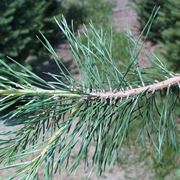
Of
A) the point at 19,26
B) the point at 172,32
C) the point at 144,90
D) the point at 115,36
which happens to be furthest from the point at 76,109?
the point at 115,36

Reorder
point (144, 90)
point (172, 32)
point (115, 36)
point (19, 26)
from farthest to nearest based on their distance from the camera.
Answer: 1. point (115, 36)
2. point (19, 26)
3. point (172, 32)
4. point (144, 90)

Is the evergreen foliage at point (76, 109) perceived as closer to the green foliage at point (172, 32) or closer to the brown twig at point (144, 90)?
the brown twig at point (144, 90)

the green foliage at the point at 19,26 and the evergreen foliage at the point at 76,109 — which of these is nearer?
the evergreen foliage at the point at 76,109

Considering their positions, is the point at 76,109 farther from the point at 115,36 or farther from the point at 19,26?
the point at 115,36

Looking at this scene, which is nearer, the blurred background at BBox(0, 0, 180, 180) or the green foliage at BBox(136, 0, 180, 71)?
the blurred background at BBox(0, 0, 180, 180)

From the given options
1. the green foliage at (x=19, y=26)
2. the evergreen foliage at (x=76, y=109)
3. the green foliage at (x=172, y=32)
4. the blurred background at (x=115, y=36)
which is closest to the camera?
the evergreen foliage at (x=76, y=109)

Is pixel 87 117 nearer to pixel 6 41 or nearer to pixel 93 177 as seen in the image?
pixel 93 177

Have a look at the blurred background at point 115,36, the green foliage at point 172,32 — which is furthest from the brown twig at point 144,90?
the green foliage at point 172,32

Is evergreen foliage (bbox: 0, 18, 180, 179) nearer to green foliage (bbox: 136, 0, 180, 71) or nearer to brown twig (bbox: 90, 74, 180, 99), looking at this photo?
brown twig (bbox: 90, 74, 180, 99)

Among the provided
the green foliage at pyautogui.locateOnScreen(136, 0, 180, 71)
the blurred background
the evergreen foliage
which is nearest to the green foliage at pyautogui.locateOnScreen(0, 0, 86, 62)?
the blurred background
